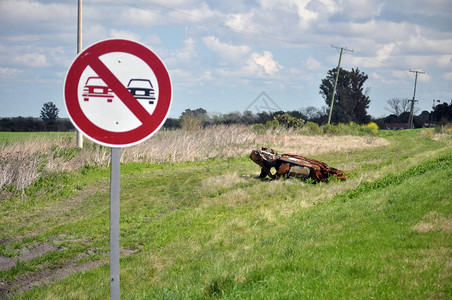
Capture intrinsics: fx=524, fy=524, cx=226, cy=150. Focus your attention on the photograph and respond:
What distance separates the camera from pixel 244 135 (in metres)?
35.3

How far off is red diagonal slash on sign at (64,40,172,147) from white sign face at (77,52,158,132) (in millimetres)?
26

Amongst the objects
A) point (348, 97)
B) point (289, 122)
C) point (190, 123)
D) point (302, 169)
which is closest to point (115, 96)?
point (302, 169)

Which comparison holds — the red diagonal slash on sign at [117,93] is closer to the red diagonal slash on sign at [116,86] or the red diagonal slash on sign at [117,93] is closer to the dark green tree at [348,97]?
the red diagonal slash on sign at [116,86]

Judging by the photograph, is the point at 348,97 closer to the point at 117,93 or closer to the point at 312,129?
the point at 312,129

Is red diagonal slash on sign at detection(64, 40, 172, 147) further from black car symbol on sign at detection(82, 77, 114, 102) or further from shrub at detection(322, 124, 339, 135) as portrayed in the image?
shrub at detection(322, 124, 339, 135)

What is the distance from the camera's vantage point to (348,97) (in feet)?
290

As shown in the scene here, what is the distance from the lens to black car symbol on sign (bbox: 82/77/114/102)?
4.23m

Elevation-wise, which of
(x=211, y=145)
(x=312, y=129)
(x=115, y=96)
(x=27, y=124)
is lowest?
(x=27, y=124)

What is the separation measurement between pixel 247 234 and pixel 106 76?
682 cm

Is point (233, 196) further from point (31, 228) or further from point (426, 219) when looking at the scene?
point (426, 219)

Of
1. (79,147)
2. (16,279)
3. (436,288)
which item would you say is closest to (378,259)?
(436,288)

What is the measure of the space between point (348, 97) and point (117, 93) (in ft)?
286

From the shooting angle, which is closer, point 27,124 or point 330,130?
point 330,130

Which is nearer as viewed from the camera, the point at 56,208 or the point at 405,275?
the point at 405,275
